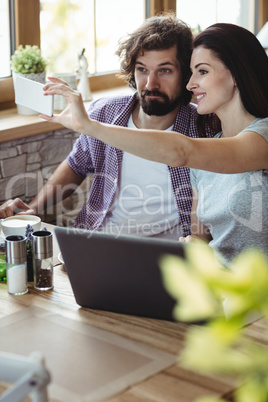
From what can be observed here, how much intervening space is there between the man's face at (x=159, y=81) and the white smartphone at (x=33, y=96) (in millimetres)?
584

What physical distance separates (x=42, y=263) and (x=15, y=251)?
0.09 m

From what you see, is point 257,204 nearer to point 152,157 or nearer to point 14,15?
point 152,157

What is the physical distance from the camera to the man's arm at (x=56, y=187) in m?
2.63

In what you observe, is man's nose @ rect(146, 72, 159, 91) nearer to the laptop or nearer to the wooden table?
the wooden table

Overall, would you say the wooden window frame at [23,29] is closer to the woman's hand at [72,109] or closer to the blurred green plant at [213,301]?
the woman's hand at [72,109]

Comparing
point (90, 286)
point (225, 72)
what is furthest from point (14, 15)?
point (90, 286)

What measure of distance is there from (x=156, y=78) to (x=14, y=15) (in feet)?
2.99

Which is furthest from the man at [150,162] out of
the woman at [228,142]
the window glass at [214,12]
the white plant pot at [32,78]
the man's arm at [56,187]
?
the window glass at [214,12]

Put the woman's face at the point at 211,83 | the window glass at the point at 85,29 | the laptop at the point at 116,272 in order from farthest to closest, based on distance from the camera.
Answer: the window glass at the point at 85,29
the woman's face at the point at 211,83
the laptop at the point at 116,272

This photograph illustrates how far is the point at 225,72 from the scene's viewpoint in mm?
2049

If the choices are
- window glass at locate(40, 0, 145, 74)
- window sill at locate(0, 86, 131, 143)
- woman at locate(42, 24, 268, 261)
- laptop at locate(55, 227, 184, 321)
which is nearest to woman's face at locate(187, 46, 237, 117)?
woman at locate(42, 24, 268, 261)

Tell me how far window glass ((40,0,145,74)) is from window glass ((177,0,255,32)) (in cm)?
46

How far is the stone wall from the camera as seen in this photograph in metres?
2.78

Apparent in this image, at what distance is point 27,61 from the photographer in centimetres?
285
